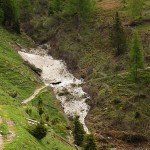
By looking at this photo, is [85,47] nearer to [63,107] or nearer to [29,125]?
[63,107]

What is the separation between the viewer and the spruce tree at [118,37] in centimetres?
9056

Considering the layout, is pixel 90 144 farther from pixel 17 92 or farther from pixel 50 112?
pixel 17 92

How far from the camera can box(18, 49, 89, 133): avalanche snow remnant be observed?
3113 inches

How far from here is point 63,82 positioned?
3472 inches

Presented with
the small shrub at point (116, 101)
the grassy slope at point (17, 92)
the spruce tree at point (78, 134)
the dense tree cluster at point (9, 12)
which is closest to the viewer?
the grassy slope at point (17, 92)

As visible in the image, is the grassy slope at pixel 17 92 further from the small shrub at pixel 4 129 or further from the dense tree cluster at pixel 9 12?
the dense tree cluster at pixel 9 12

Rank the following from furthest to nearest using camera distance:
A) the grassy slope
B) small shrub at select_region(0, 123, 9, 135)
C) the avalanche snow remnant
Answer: the avalanche snow remnant < the grassy slope < small shrub at select_region(0, 123, 9, 135)

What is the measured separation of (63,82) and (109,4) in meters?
38.5

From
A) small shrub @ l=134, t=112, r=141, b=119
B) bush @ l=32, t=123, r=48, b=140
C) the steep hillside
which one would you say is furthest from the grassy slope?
small shrub @ l=134, t=112, r=141, b=119

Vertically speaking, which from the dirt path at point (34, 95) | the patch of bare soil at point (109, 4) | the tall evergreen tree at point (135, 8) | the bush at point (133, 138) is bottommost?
the bush at point (133, 138)

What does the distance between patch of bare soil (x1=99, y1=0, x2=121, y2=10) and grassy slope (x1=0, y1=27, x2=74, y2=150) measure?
82.2ft

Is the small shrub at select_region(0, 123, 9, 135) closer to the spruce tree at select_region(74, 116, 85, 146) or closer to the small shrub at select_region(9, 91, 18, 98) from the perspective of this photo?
the spruce tree at select_region(74, 116, 85, 146)

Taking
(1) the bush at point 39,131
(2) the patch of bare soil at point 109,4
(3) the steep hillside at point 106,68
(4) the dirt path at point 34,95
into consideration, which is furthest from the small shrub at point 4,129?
(2) the patch of bare soil at point 109,4

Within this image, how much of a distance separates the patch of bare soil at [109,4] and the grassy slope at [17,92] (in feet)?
82.2
